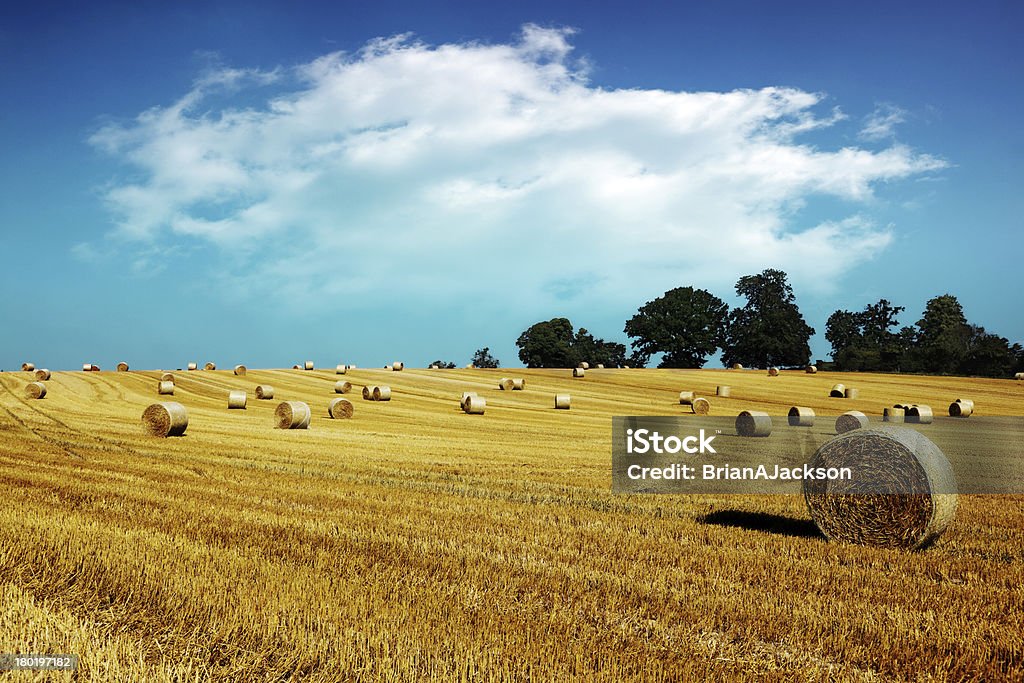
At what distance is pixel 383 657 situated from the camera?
468 cm

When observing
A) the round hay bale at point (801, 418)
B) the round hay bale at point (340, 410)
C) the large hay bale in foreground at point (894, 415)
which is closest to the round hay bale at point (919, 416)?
the large hay bale in foreground at point (894, 415)

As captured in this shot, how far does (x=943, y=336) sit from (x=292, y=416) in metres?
81.3

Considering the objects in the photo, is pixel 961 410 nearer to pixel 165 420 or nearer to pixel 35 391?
pixel 165 420

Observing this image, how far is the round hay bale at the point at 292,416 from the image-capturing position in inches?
936

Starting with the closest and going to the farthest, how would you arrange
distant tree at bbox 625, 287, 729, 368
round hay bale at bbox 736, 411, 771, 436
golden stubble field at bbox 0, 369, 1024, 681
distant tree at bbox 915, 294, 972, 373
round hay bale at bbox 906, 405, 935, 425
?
golden stubble field at bbox 0, 369, 1024, 681
round hay bale at bbox 736, 411, 771, 436
round hay bale at bbox 906, 405, 935, 425
distant tree at bbox 915, 294, 972, 373
distant tree at bbox 625, 287, 729, 368

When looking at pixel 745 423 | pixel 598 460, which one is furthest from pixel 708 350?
pixel 598 460

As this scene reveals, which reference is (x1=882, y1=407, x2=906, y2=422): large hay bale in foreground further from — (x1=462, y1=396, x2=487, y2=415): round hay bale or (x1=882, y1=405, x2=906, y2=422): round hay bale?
(x1=462, y1=396, x2=487, y2=415): round hay bale

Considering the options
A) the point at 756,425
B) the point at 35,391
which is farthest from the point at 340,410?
the point at 756,425

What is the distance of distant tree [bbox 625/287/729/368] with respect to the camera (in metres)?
87.0

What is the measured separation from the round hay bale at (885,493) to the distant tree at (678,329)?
257 feet

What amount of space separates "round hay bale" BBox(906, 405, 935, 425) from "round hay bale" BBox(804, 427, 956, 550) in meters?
24.4

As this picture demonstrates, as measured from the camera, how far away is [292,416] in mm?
23734

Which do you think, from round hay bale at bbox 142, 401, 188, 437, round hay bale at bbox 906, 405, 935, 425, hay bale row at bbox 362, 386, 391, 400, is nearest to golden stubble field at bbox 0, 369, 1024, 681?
round hay bale at bbox 142, 401, 188, 437

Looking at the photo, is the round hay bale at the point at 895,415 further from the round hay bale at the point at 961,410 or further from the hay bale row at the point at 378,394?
the hay bale row at the point at 378,394
